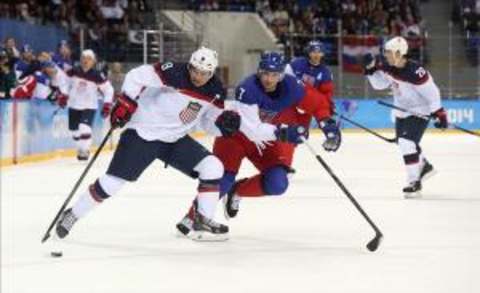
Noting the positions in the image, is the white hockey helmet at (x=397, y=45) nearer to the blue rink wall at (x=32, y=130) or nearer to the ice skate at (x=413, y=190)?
the ice skate at (x=413, y=190)

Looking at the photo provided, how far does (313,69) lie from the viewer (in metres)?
7.77

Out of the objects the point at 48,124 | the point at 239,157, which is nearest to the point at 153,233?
the point at 239,157

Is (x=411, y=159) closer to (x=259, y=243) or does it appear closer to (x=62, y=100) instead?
(x=259, y=243)

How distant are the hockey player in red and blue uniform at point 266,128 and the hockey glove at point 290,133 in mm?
18

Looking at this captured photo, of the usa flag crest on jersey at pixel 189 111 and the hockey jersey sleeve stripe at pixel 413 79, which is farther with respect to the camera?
the hockey jersey sleeve stripe at pixel 413 79

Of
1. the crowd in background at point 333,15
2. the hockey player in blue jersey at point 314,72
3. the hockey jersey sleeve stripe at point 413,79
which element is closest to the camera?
the hockey jersey sleeve stripe at point 413,79

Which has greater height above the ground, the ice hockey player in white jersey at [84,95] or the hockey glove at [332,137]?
the hockey glove at [332,137]

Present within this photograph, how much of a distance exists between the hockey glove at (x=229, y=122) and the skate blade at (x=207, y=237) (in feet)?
1.73

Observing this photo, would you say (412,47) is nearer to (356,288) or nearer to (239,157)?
(239,157)

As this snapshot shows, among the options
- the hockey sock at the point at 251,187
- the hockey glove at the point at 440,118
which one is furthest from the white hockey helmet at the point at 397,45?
the hockey sock at the point at 251,187

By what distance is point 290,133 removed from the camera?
4645mm

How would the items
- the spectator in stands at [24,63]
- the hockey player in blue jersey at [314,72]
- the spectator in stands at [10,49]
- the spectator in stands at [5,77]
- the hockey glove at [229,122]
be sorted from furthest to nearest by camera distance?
the spectator in stands at [10,49]
the spectator in stands at [24,63]
the spectator in stands at [5,77]
the hockey player in blue jersey at [314,72]
the hockey glove at [229,122]

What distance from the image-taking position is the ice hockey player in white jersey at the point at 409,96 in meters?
6.80

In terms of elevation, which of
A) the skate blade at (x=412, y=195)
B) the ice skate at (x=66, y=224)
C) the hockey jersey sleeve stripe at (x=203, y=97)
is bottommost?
the skate blade at (x=412, y=195)
